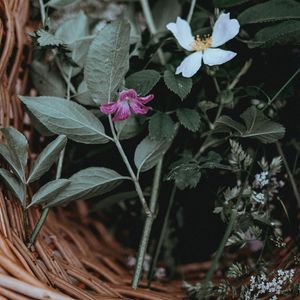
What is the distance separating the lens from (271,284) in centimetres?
62

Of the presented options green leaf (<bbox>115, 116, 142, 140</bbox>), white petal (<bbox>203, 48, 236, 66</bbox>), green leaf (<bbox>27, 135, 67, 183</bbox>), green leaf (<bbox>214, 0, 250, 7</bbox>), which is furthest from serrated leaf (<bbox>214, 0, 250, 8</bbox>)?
green leaf (<bbox>27, 135, 67, 183</bbox>)

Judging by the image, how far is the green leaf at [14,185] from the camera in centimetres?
63

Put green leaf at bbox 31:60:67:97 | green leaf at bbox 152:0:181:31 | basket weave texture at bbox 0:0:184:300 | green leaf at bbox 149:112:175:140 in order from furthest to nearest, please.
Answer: green leaf at bbox 152:0:181:31
green leaf at bbox 31:60:67:97
green leaf at bbox 149:112:175:140
basket weave texture at bbox 0:0:184:300

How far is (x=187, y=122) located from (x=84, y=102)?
0.18 metres

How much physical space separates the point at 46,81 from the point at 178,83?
25 cm

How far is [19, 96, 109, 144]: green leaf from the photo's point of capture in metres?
0.63

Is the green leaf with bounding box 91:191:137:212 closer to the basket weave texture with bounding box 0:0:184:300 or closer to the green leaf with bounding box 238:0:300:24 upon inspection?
the basket weave texture with bounding box 0:0:184:300

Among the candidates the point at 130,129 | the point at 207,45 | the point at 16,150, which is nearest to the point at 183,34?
the point at 207,45

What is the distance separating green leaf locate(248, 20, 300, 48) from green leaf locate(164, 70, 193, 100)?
0.13 m

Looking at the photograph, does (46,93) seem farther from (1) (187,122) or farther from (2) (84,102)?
(1) (187,122)

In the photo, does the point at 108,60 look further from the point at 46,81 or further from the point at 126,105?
the point at 46,81

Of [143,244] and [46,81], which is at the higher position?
[46,81]

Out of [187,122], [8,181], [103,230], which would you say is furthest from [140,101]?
[103,230]

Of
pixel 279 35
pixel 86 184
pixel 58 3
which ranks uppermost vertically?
pixel 58 3
